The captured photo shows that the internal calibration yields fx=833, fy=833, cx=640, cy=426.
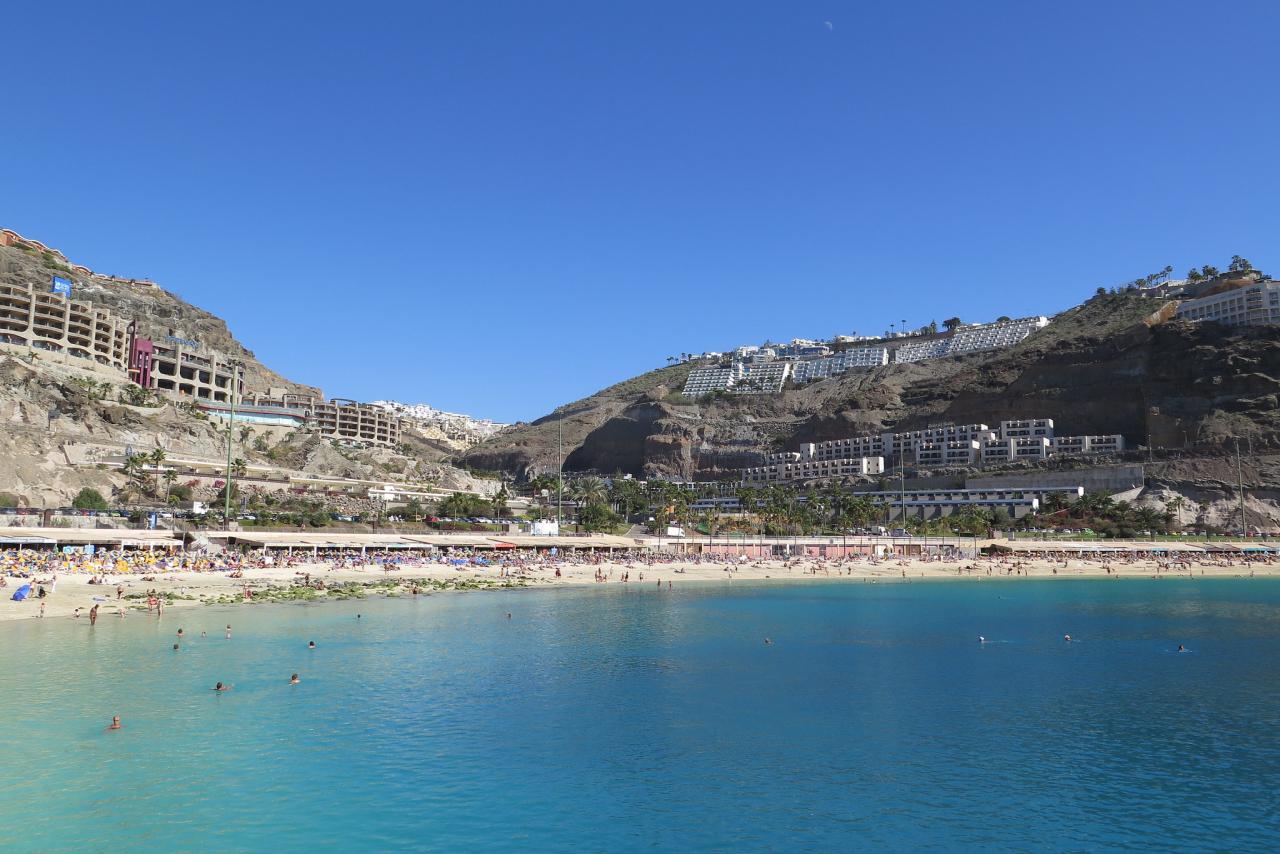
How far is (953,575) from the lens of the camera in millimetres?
79500

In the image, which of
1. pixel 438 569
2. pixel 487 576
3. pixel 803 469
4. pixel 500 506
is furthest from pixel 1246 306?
pixel 438 569

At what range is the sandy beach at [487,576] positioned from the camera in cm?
4312

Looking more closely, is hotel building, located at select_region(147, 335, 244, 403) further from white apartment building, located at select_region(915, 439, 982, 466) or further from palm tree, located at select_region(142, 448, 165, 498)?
white apartment building, located at select_region(915, 439, 982, 466)

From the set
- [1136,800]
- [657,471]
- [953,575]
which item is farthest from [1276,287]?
[1136,800]

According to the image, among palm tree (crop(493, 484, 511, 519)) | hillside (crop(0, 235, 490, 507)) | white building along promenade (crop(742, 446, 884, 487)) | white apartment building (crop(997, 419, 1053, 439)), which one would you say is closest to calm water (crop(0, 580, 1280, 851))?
hillside (crop(0, 235, 490, 507))

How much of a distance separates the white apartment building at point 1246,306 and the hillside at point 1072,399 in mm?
10450

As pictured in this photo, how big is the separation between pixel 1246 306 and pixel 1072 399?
3308cm

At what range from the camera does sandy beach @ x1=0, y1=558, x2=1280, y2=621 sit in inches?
1698

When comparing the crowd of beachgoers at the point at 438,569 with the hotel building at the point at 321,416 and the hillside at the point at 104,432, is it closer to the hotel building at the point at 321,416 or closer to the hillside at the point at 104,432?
the hillside at the point at 104,432

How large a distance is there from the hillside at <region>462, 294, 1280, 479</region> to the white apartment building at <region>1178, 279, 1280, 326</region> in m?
10.4

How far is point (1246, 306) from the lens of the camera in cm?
14275

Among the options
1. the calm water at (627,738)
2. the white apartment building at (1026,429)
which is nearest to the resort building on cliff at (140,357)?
the calm water at (627,738)

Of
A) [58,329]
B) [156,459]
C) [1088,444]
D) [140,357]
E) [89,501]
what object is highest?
[58,329]

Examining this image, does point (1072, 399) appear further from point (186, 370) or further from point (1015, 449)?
point (186, 370)
